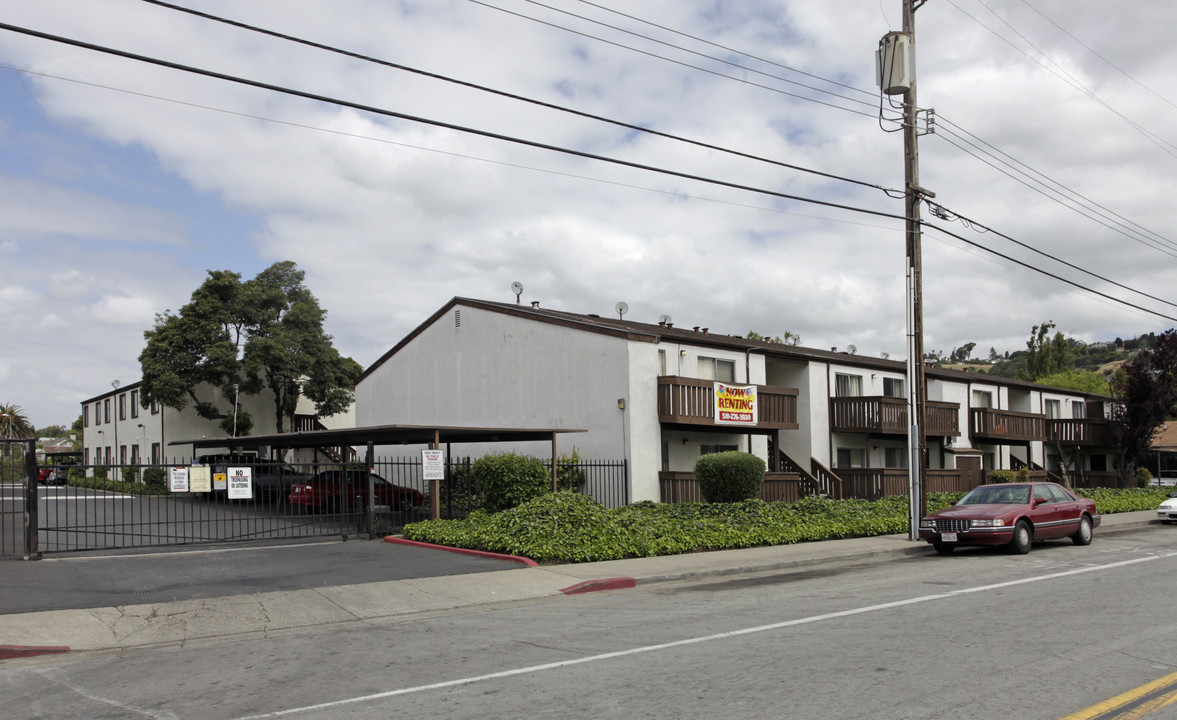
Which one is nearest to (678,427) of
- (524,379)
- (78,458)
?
(524,379)

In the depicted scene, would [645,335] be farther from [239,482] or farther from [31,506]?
[31,506]

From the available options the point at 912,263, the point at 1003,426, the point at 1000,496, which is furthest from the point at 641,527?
the point at 1003,426

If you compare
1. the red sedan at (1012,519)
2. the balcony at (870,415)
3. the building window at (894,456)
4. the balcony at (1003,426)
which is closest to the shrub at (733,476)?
the red sedan at (1012,519)

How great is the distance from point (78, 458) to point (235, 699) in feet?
217

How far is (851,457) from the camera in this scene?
31.1 metres

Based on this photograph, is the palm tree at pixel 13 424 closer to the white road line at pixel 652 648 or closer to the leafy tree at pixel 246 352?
the leafy tree at pixel 246 352

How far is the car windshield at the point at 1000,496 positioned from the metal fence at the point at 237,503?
28.5 ft

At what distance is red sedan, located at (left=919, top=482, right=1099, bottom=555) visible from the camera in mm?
16641

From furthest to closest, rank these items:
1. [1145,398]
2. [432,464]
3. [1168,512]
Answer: [1145,398]
[1168,512]
[432,464]

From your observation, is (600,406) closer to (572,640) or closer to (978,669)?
(572,640)

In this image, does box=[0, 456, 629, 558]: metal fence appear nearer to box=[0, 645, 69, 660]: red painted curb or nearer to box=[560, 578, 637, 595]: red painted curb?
box=[0, 645, 69, 660]: red painted curb

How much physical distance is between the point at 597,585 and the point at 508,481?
22.4ft

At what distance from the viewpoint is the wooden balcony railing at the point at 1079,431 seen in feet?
133

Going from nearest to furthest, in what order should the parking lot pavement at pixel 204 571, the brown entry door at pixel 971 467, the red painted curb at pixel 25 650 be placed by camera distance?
the red painted curb at pixel 25 650
the parking lot pavement at pixel 204 571
the brown entry door at pixel 971 467
